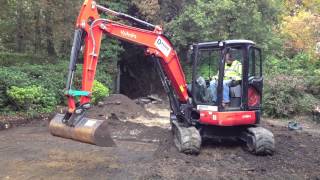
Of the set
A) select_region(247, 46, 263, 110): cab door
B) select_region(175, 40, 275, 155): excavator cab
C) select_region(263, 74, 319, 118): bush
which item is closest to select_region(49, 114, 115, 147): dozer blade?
select_region(175, 40, 275, 155): excavator cab

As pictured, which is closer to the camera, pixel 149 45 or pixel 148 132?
pixel 149 45

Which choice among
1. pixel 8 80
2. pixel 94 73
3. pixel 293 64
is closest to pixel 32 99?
pixel 8 80

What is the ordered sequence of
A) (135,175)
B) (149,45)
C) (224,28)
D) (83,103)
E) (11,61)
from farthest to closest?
(224,28)
(11,61)
(149,45)
(83,103)
(135,175)

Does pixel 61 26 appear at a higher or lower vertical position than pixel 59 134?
higher

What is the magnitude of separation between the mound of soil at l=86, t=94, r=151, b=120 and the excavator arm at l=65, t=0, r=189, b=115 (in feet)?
16.5

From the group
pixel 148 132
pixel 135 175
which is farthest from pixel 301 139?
pixel 135 175

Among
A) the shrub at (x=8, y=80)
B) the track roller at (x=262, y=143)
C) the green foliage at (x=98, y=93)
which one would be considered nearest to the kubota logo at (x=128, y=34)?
the track roller at (x=262, y=143)

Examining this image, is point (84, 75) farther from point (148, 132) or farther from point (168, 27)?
point (168, 27)

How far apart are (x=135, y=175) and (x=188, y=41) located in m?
17.1

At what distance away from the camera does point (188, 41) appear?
24.4 metres

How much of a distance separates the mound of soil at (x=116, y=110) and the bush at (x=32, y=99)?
1321 millimetres

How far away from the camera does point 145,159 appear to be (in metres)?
9.40

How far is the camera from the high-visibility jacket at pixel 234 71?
10.3 metres

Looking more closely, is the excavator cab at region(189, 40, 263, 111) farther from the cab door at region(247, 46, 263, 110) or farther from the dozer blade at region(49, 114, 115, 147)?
the dozer blade at region(49, 114, 115, 147)
